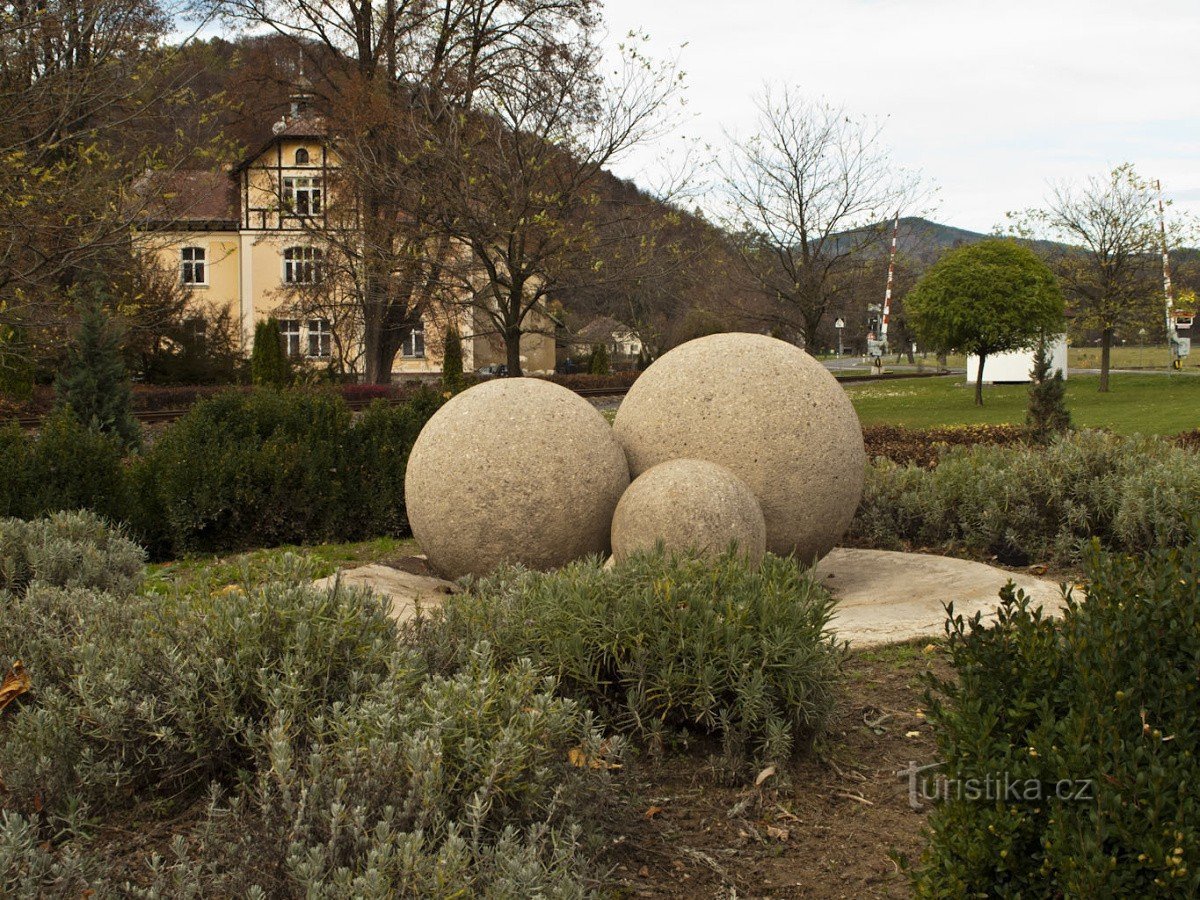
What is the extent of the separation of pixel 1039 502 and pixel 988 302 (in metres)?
24.8

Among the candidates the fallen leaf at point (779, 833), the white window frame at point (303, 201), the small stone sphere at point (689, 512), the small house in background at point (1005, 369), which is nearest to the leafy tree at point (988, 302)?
the small house in background at point (1005, 369)

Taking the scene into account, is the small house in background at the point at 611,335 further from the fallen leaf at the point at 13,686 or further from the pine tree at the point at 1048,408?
the fallen leaf at the point at 13,686

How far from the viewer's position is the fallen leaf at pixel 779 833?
391cm

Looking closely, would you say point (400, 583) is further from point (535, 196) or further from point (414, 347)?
point (414, 347)

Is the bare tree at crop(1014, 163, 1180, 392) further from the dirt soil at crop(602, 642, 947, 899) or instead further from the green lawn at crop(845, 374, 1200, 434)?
the dirt soil at crop(602, 642, 947, 899)

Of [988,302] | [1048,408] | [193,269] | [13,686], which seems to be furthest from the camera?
[193,269]

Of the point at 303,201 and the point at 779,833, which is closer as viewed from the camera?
the point at 779,833

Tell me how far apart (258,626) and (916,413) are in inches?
1080

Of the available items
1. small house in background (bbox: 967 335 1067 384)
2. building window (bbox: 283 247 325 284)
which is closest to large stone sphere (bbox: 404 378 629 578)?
building window (bbox: 283 247 325 284)

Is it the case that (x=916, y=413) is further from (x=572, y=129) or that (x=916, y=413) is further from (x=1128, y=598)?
(x=1128, y=598)

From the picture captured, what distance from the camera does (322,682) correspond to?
12.8 feet

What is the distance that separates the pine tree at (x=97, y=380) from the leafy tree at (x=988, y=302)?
23.4m

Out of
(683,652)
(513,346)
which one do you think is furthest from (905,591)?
(513,346)

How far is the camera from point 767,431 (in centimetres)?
737
